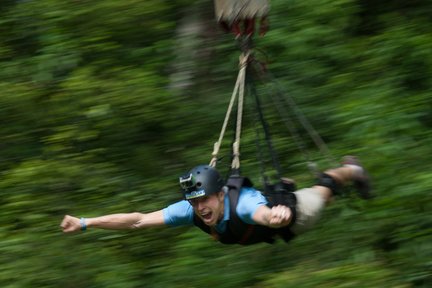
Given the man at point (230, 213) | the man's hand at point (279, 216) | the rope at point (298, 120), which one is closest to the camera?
the man's hand at point (279, 216)

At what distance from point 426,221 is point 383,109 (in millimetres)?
1241

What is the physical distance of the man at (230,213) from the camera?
5.17 metres

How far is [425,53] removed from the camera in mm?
7520

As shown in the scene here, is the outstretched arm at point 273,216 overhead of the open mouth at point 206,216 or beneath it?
overhead

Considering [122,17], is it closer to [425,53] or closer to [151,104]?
[151,104]

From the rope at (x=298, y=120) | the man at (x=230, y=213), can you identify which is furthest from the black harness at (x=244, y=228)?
the rope at (x=298, y=120)

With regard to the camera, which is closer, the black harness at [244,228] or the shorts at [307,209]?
the black harness at [244,228]

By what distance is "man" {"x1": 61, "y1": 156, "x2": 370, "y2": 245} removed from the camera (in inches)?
203

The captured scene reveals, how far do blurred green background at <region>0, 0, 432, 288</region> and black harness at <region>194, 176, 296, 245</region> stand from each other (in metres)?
0.30

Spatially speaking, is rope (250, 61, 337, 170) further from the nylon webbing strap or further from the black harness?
the black harness

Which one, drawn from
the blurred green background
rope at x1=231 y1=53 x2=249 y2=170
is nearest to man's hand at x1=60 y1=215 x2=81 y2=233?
the blurred green background

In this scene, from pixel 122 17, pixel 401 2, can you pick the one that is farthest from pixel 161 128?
pixel 401 2

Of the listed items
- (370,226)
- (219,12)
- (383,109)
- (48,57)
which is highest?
(219,12)

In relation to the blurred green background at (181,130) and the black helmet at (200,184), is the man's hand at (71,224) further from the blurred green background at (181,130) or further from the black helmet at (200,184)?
the black helmet at (200,184)
